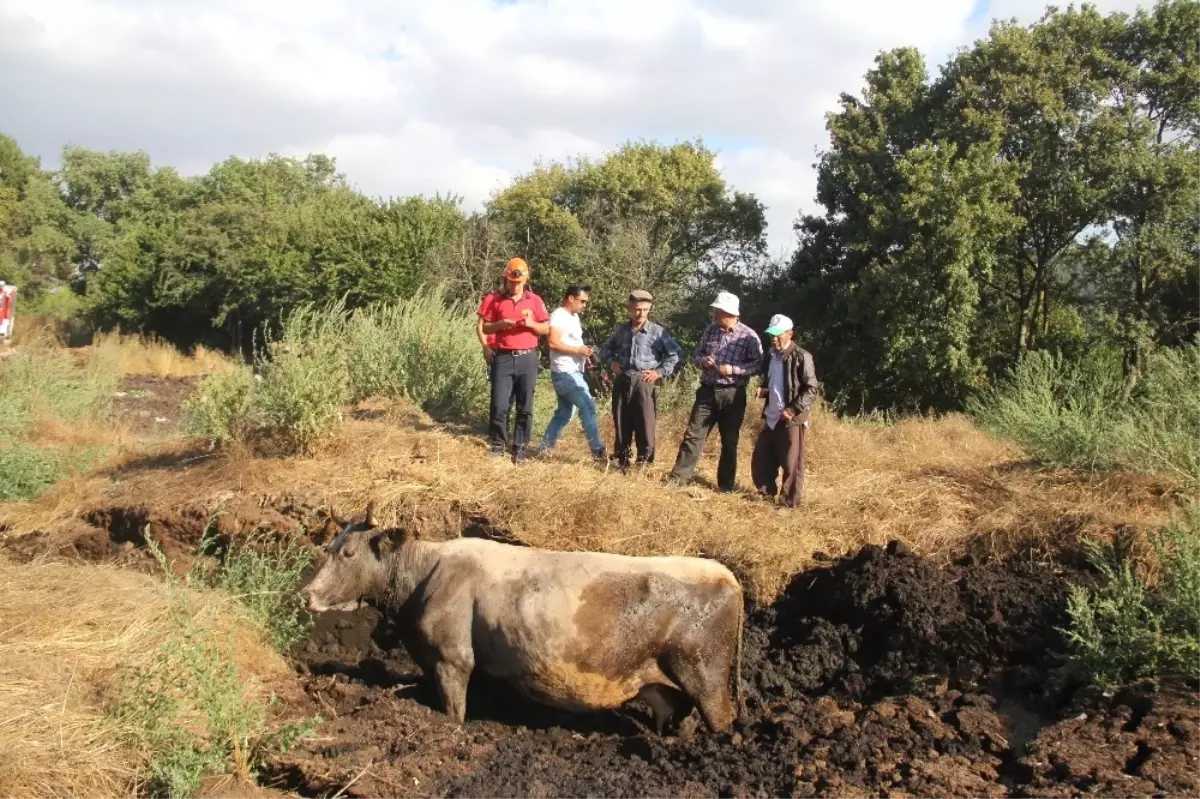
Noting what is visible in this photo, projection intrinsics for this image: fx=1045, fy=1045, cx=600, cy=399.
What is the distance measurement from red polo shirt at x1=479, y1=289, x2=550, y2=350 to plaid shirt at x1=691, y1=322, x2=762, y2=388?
5.55ft

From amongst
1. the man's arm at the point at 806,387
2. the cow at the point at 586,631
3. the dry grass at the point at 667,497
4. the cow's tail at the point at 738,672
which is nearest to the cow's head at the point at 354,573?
the cow at the point at 586,631

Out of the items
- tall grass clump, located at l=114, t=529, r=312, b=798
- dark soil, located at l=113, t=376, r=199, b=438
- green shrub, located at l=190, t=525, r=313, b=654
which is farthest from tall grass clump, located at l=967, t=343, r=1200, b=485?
dark soil, located at l=113, t=376, r=199, b=438

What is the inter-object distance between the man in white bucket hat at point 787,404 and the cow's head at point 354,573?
362 cm

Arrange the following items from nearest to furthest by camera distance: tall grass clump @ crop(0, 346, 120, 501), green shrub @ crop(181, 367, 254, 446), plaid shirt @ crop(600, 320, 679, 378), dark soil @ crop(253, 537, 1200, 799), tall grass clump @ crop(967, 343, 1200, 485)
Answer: dark soil @ crop(253, 537, 1200, 799) < tall grass clump @ crop(967, 343, 1200, 485) < plaid shirt @ crop(600, 320, 679, 378) < green shrub @ crop(181, 367, 254, 446) < tall grass clump @ crop(0, 346, 120, 501)

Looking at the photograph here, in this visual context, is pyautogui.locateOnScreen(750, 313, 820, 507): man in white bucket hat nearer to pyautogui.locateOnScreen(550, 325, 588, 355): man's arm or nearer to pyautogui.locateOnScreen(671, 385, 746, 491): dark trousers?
pyautogui.locateOnScreen(671, 385, 746, 491): dark trousers

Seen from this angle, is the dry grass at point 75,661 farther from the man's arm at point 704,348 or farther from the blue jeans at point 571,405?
the man's arm at point 704,348

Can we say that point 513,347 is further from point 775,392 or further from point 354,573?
point 354,573

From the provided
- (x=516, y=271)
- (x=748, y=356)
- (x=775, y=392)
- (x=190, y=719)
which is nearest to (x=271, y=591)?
(x=190, y=719)

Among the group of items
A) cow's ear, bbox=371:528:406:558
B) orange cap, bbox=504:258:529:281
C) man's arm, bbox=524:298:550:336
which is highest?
orange cap, bbox=504:258:529:281

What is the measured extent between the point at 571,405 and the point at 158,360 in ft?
65.9

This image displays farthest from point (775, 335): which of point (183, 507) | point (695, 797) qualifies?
point (183, 507)

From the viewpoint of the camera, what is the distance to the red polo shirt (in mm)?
10000

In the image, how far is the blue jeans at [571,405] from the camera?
10.2m

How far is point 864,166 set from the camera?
71.5 ft
